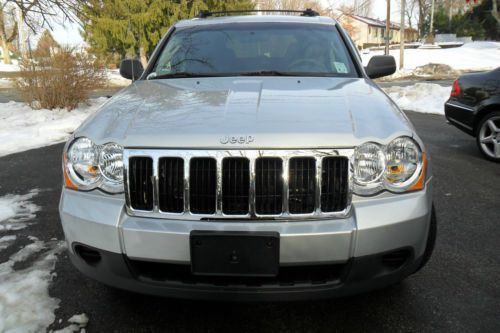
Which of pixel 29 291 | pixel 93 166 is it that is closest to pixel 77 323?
pixel 29 291

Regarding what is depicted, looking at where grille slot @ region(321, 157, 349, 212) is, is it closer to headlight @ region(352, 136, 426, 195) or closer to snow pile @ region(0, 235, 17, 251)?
headlight @ region(352, 136, 426, 195)

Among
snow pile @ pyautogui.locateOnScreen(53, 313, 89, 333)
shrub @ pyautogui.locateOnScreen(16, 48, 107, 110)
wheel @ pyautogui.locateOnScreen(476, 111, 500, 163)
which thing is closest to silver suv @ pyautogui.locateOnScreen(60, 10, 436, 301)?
snow pile @ pyautogui.locateOnScreen(53, 313, 89, 333)

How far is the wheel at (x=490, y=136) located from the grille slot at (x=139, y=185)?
5.39 meters

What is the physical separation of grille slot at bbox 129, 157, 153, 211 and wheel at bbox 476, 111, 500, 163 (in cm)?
539

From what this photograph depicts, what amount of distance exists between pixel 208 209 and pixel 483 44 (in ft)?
161

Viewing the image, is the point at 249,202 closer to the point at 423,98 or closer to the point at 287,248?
the point at 287,248

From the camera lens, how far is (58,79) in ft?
34.5

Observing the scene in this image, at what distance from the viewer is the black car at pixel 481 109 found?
592 cm

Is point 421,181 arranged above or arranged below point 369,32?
below

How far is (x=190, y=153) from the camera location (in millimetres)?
2059

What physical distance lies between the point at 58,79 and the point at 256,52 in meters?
8.55

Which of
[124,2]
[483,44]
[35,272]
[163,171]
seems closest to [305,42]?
[163,171]

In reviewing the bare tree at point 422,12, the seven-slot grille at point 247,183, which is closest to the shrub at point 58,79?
the seven-slot grille at point 247,183

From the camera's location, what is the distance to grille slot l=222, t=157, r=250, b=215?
206 cm
